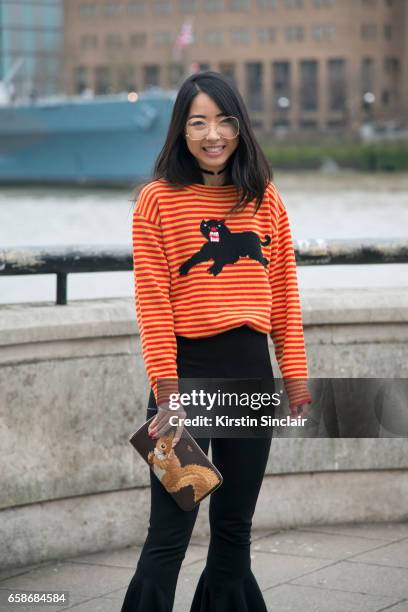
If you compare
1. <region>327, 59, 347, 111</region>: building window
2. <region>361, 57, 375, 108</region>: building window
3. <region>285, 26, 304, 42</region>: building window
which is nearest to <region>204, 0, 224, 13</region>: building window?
<region>285, 26, 304, 42</region>: building window

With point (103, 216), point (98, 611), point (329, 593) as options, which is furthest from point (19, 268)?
point (103, 216)

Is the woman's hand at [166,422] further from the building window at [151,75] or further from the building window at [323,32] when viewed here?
the building window at [151,75]

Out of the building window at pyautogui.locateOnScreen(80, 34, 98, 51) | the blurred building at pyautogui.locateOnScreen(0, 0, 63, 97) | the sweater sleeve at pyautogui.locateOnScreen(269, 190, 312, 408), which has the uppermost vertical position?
the building window at pyautogui.locateOnScreen(80, 34, 98, 51)

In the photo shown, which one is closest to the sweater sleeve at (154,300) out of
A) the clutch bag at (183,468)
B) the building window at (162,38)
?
the clutch bag at (183,468)

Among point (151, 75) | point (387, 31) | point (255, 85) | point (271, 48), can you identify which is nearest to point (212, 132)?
point (255, 85)

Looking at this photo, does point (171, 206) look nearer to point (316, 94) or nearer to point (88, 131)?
point (88, 131)

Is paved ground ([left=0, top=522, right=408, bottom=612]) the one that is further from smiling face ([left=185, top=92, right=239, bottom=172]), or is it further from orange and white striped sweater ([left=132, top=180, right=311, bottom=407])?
smiling face ([left=185, top=92, right=239, bottom=172])

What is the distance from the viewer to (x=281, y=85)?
114 metres

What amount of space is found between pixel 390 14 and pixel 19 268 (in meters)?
114

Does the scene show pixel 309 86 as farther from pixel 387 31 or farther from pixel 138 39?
pixel 138 39

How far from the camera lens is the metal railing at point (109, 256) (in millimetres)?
3645

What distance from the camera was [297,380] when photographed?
2.71 metres

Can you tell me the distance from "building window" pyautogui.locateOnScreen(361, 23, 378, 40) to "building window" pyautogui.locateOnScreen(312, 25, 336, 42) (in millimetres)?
2700

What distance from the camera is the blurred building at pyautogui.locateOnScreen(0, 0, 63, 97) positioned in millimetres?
86625
